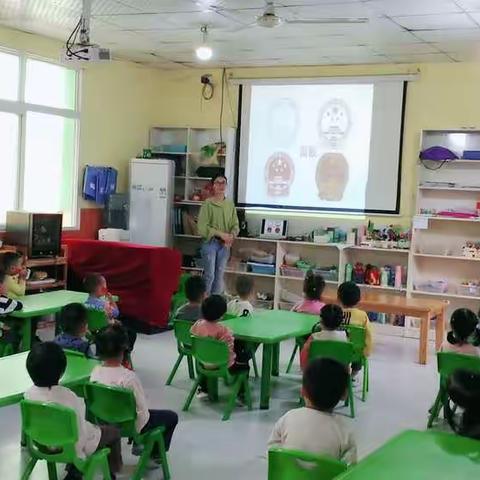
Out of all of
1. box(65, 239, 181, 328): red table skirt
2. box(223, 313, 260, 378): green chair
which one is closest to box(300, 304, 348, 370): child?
box(223, 313, 260, 378): green chair

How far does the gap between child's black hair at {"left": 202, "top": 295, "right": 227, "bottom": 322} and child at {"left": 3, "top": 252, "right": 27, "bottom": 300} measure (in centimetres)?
170

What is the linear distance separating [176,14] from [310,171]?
2968mm

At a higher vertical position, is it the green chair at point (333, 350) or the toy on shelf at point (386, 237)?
the toy on shelf at point (386, 237)

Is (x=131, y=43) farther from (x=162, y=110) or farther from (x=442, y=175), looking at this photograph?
(x=442, y=175)

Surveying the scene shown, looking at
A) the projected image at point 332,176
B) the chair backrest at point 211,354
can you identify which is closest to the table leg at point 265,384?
the chair backrest at point 211,354

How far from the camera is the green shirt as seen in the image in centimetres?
788

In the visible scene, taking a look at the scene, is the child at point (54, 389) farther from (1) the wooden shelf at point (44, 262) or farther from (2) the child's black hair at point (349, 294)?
(1) the wooden shelf at point (44, 262)

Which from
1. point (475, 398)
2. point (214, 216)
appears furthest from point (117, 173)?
point (475, 398)

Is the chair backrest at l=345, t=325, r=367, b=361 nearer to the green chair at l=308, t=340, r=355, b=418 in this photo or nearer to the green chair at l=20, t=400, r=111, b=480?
the green chair at l=308, t=340, r=355, b=418

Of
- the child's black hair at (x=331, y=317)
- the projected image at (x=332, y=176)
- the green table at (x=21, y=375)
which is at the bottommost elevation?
the green table at (x=21, y=375)

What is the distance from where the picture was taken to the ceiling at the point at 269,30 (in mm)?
5910

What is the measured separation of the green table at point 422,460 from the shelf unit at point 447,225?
5.40 metres

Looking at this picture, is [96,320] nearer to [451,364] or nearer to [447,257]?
[451,364]

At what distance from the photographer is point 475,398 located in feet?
8.51
